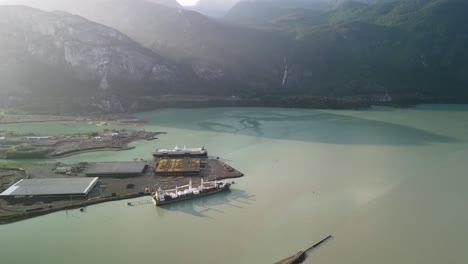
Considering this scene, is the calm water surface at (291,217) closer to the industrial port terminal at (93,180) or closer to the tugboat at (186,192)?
the tugboat at (186,192)

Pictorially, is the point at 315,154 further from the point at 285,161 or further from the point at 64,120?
the point at 64,120

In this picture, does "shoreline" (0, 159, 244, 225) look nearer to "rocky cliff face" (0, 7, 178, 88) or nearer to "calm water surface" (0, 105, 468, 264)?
"calm water surface" (0, 105, 468, 264)

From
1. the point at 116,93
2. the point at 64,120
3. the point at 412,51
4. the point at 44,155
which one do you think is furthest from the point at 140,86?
the point at 412,51

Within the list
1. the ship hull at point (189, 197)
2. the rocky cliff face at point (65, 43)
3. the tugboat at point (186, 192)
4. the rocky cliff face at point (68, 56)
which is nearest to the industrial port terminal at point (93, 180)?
the tugboat at point (186, 192)

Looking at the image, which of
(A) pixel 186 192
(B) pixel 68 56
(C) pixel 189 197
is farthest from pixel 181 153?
(B) pixel 68 56

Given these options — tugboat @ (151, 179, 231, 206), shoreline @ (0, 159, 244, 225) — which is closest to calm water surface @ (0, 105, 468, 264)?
tugboat @ (151, 179, 231, 206)

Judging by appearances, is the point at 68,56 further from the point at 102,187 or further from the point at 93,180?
the point at 102,187

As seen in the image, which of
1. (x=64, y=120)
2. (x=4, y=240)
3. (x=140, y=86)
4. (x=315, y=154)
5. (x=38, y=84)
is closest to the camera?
(x=4, y=240)
